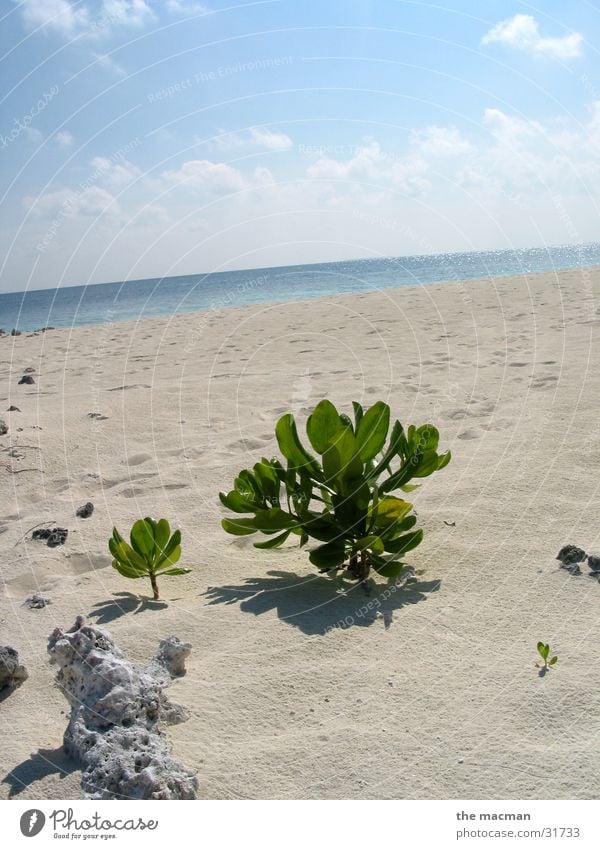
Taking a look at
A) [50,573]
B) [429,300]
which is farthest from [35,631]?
[429,300]

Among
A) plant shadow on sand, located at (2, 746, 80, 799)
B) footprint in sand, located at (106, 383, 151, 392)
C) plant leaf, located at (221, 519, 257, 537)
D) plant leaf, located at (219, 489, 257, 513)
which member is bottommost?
plant shadow on sand, located at (2, 746, 80, 799)

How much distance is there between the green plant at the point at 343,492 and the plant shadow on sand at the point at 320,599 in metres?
0.09

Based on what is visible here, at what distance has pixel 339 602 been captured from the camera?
2877mm

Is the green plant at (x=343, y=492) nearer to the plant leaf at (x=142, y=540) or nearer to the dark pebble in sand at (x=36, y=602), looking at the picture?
the plant leaf at (x=142, y=540)

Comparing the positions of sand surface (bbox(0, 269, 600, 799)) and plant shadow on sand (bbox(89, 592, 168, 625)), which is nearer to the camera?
sand surface (bbox(0, 269, 600, 799))

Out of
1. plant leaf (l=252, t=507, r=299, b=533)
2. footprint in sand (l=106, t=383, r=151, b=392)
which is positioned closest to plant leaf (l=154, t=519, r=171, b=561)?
plant leaf (l=252, t=507, r=299, b=533)

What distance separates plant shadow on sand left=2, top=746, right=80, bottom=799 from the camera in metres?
2.03

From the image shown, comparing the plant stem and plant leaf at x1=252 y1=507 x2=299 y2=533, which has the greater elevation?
plant leaf at x1=252 y1=507 x2=299 y2=533

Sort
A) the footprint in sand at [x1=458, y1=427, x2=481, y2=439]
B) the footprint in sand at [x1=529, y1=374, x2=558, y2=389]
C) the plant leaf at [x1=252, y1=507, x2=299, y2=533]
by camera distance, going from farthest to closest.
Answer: the footprint in sand at [x1=529, y1=374, x2=558, y2=389], the footprint in sand at [x1=458, y1=427, x2=481, y2=439], the plant leaf at [x1=252, y1=507, x2=299, y2=533]

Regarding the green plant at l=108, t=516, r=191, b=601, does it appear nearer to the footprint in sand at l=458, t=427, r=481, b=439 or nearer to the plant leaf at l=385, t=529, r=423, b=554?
the plant leaf at l=385, t=529, r=423, b=554

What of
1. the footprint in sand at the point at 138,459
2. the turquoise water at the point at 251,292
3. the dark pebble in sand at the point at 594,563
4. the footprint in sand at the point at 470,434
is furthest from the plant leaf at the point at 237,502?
the turquoise water at the point at 251,292
